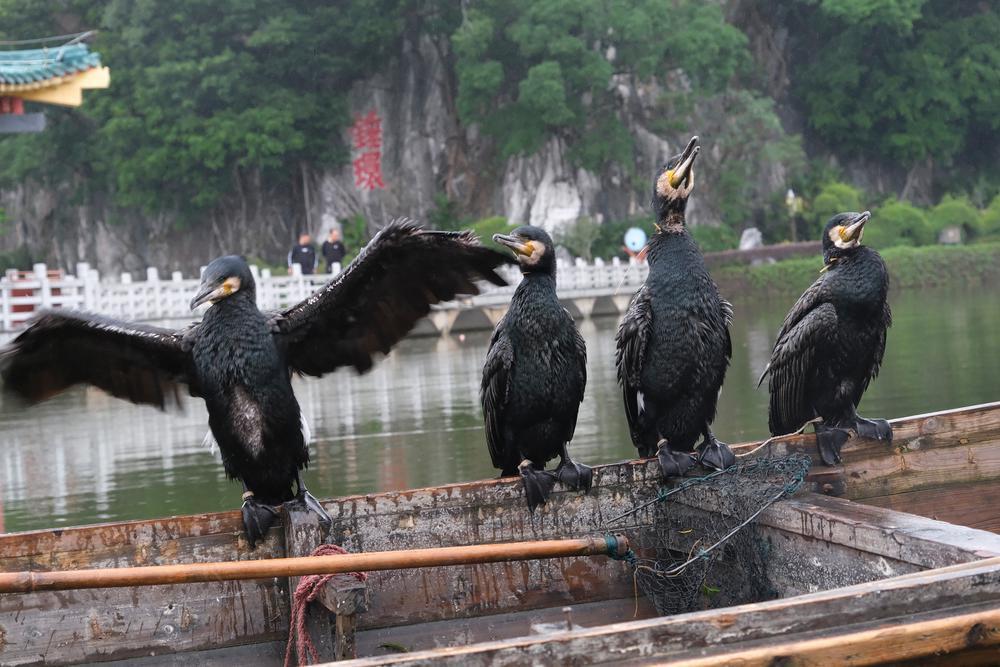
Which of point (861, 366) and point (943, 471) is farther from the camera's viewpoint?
point (861, 366)

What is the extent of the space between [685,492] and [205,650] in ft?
5.35

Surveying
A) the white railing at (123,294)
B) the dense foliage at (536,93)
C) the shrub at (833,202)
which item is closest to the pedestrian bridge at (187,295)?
the white railing at (123,294)

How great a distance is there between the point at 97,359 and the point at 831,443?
250cm

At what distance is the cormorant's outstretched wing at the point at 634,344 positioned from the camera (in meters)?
4.57

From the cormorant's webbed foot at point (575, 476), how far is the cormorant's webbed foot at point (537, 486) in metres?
0.04

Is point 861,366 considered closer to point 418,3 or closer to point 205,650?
point 205,650

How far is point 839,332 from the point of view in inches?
185

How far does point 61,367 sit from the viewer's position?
4.28m

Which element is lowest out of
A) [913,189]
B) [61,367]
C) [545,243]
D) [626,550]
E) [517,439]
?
[626,550]

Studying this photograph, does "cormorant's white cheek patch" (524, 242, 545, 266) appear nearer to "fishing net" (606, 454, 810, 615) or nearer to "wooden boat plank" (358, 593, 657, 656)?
"fishing net" (606, 454, 810, 615)

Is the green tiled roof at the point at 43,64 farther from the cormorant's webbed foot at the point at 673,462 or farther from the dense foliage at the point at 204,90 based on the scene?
Result: the cormorant's webbed foot at the point at 673,462

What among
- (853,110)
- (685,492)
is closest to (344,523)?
(685,492)

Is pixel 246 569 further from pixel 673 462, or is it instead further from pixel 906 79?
pixel 906 79

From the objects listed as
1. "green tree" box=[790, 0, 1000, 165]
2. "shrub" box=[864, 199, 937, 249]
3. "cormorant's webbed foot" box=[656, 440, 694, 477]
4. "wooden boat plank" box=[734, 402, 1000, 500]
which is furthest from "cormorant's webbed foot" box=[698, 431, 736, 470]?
"green tree" box=[790, 0, 1000, 165]
